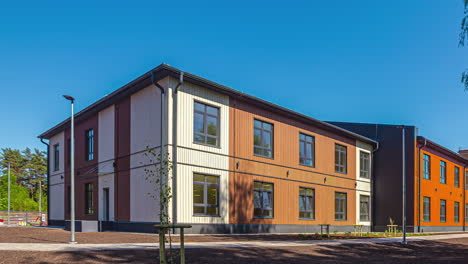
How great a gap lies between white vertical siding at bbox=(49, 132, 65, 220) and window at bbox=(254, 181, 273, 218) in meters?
14.2

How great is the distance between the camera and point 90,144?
25.2 meters

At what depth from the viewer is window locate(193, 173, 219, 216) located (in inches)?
746

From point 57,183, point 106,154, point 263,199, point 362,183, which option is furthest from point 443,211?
point 57,183

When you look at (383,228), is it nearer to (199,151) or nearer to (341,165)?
(341,165)

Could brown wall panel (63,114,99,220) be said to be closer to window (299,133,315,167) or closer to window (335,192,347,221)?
window (299,133,315,167)

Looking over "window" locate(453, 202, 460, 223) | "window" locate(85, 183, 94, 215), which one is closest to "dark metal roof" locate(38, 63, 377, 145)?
"window" locate(85, 183, 94, 215)

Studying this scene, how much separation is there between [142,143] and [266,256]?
9.73 metres

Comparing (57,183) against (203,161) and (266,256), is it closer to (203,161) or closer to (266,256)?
(203,161)

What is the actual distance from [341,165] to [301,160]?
5.11 meters

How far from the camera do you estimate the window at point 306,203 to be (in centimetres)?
2533

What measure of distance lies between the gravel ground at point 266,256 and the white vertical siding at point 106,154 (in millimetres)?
11199

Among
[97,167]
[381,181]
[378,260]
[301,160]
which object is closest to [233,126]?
[301,160]

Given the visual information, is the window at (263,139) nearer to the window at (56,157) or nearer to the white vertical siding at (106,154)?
the white vertical siding at (106,154)

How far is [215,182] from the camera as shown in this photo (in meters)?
20.0
